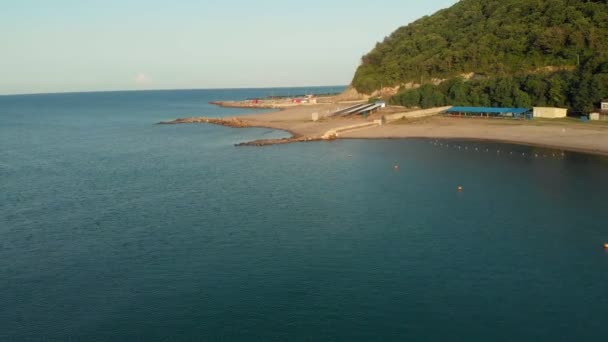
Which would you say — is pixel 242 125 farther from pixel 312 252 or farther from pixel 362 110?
pixel 312 252

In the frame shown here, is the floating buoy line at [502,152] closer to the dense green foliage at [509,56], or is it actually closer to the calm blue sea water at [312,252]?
the calm blue sea water at [312,252]

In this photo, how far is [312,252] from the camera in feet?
102

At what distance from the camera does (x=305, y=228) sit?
118 feet

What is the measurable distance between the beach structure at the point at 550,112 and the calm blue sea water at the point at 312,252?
21302 mm

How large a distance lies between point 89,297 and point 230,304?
7.60m

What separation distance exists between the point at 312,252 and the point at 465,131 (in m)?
52.2

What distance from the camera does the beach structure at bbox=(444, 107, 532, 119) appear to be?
3223 inches

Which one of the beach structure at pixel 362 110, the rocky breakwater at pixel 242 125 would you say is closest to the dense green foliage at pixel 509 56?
the beach structure at pixel 362 110

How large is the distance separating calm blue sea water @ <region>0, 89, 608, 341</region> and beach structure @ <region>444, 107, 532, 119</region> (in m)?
24.4

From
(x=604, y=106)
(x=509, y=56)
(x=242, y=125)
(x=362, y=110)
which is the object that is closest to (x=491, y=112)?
(x=604, y=106)

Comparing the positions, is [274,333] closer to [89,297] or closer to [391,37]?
[89,297]

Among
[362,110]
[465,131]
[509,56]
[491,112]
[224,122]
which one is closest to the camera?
[465,131]

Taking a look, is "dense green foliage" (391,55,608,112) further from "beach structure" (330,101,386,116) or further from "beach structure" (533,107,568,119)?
"beach structure" (330,101,386,116)

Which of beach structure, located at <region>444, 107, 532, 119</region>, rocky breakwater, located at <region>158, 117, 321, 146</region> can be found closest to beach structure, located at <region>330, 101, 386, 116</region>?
beach structure, located at <region>444, 107, 532, 119</region>
